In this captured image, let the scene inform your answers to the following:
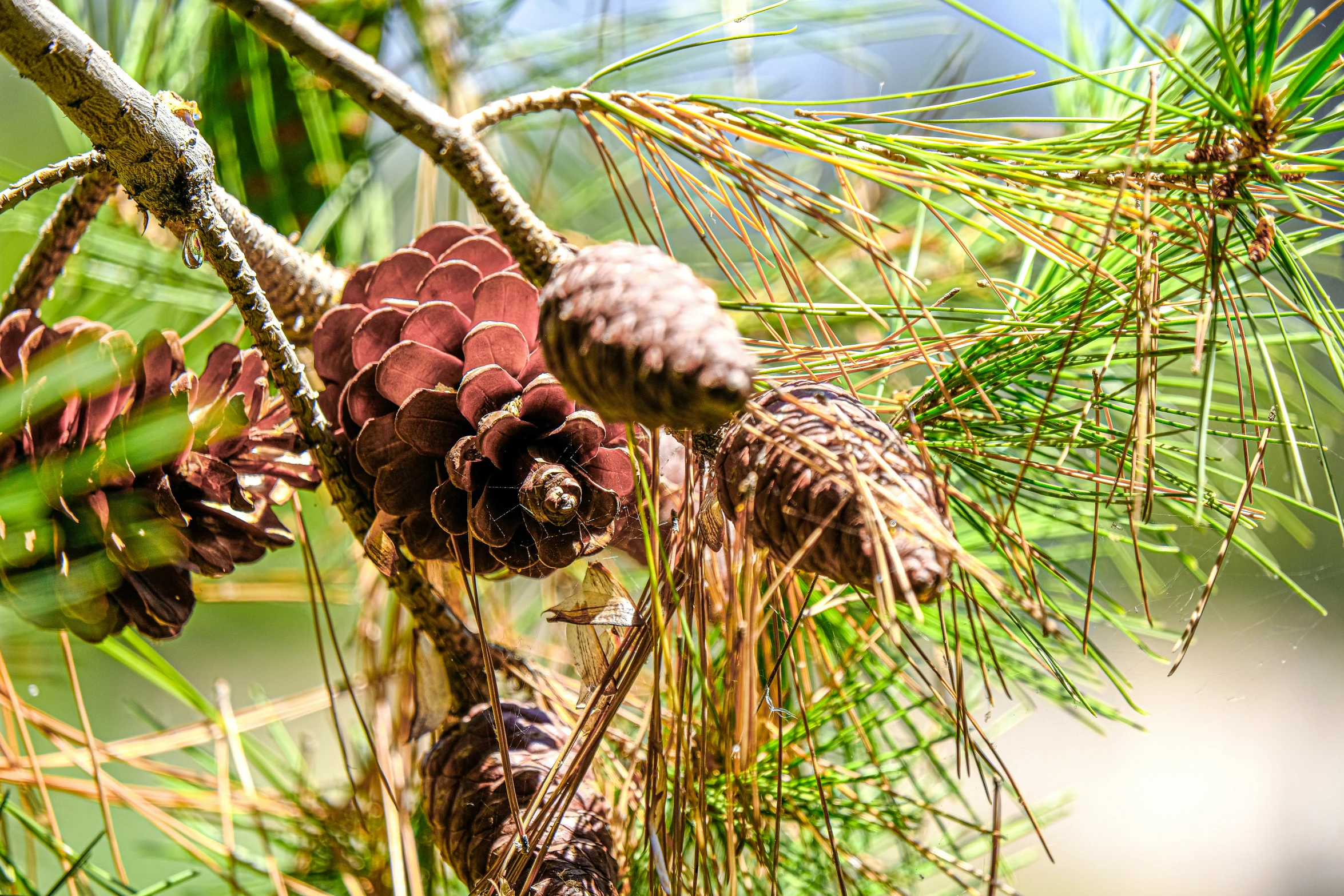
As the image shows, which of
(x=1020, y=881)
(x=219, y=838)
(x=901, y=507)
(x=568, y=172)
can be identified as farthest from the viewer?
(x=1020, y=881)

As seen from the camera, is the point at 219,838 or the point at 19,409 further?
the point at 219,838

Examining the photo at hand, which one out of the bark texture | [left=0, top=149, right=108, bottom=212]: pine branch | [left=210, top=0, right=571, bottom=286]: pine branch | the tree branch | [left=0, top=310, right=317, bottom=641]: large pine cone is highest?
the tree branch

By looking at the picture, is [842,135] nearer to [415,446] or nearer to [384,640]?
[415,446]

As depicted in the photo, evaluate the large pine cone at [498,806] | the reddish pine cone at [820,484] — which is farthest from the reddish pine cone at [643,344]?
the large pine cone at [498,806]

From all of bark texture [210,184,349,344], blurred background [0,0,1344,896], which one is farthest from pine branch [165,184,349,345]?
blurred background [0,0,1344,896]

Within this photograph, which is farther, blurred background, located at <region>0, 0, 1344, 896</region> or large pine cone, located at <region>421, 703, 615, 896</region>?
blurred background, located at <region>0, 0, 1344, 896</region>

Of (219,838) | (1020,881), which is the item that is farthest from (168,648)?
(1020,881)

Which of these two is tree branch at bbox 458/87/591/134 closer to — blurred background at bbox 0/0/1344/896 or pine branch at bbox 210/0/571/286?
pine branch at bbox 210/0/571/286

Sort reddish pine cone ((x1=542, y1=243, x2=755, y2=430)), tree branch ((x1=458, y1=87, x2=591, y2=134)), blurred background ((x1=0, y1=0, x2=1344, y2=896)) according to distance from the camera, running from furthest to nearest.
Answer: blurred background ((x1=0, y1=0, x2=1344, y2=896)) → tree branch ((x1=458, y1=87, x2=591, y2=134)) → reddish pine cone ((x1=542, y1=243, x2=755, y2=430))
